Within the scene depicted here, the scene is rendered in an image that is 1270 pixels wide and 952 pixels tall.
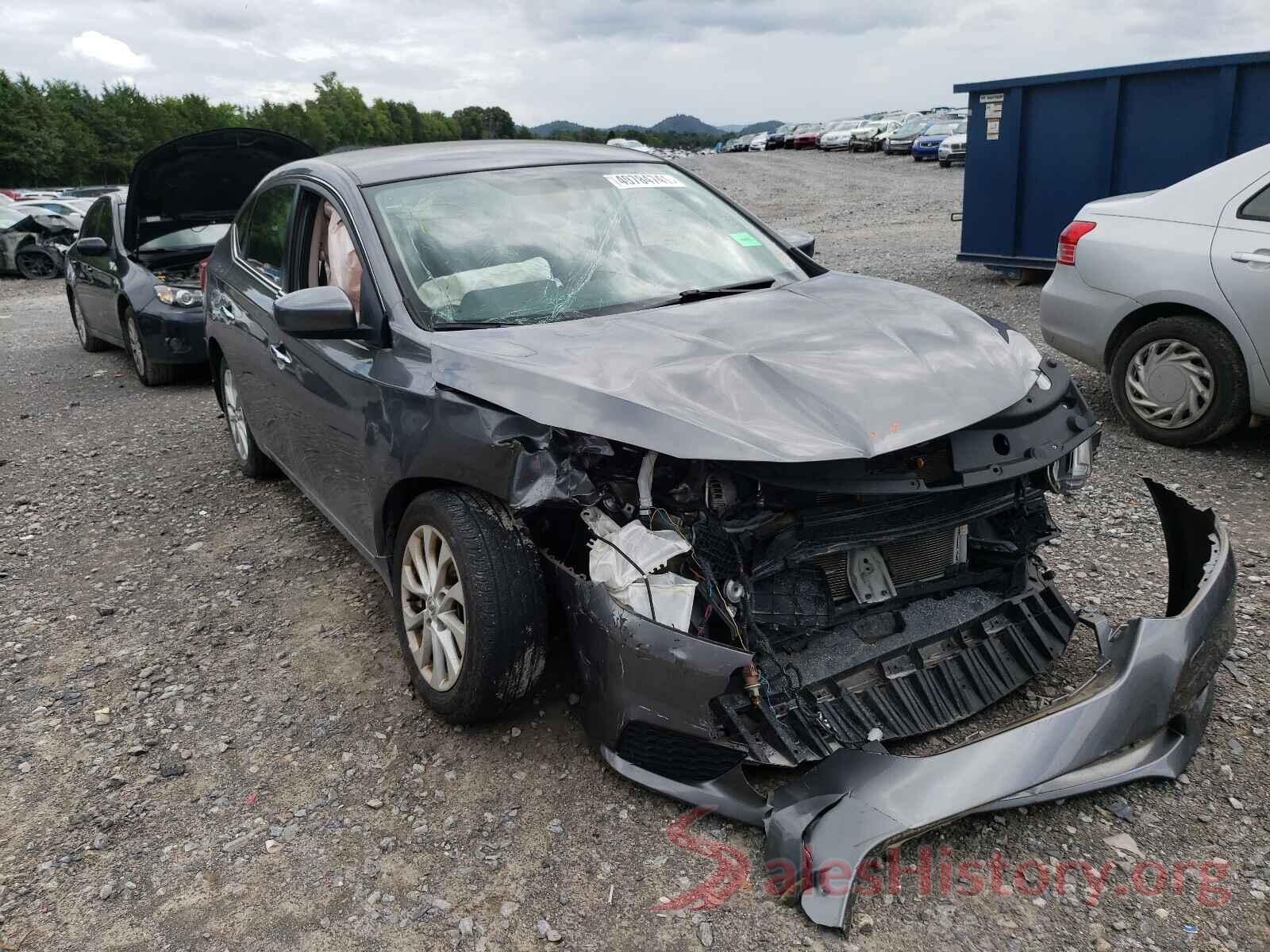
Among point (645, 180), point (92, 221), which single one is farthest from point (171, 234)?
point (645, 180)

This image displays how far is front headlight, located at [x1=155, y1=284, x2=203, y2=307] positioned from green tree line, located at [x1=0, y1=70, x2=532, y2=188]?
17.3 m

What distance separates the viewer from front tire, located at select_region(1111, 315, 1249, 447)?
5.08 m

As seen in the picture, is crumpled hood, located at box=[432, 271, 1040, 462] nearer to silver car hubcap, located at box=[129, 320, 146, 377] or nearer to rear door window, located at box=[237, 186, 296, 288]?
rear door window, located at box=[237, 186, 296, 288]

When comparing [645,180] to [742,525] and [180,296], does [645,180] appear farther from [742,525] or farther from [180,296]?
[180,296]

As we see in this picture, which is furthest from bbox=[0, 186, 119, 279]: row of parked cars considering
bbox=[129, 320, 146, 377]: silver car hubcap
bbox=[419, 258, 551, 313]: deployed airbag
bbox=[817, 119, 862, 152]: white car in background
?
bbox=[817, 119, 862, 152]: white car in background

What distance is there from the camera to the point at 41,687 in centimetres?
361

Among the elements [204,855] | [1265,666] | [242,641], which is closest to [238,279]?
[242,641]

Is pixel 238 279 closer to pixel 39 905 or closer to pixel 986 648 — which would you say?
pixel 39 905

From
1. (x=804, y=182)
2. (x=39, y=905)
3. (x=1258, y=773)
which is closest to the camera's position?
(x=39, y=905)

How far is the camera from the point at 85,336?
34.8 ft

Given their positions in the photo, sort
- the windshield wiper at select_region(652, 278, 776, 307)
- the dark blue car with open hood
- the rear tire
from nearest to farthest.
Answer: the windshield wiper at select_region(652, 278, 776, 307) < the dark blue car with open hood < the rear tire

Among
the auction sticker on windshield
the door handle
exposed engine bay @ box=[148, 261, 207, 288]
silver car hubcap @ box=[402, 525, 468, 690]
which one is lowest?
silver car hubcap @ box=[402, 525, 468, 690]

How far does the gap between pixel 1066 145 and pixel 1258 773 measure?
28.7 feet

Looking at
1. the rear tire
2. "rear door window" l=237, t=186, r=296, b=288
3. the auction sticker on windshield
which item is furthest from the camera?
the rear tire
